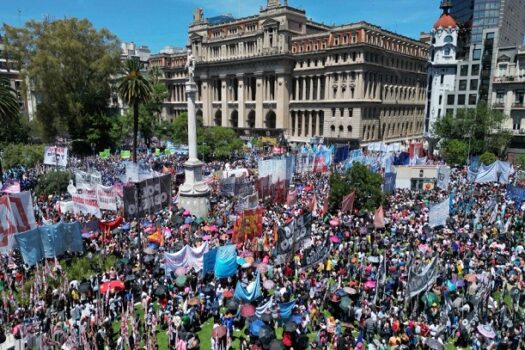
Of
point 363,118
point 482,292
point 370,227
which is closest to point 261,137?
point 363,118

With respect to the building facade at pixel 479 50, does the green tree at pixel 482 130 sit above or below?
below

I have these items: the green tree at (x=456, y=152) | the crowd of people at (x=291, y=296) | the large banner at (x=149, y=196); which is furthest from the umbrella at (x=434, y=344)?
the green tree at (x=456, y=152)

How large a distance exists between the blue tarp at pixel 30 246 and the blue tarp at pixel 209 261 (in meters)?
7.60

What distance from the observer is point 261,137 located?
7275 cm

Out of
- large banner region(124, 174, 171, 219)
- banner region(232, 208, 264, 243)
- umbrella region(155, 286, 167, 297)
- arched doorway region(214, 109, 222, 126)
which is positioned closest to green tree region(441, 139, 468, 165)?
banner region(232, 208, 264, 243)

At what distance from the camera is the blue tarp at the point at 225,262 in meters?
17.9

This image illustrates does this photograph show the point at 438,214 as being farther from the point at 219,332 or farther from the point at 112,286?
the point at 112,286

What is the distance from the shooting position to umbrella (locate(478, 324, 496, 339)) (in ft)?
45.6

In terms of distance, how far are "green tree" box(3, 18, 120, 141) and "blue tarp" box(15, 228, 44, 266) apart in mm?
39139

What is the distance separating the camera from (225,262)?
17.9 meters

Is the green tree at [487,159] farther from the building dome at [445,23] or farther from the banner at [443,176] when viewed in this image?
the building dome at [445,23]

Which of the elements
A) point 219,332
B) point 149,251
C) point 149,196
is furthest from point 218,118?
point 219,332

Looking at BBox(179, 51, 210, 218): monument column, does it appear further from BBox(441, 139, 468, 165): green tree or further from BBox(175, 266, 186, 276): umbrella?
BBox(441, 139, 468, 165): green tree

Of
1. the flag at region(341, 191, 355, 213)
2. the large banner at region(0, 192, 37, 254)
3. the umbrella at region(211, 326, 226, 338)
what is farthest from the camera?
the flag at region(341, 191, 355, 213)
